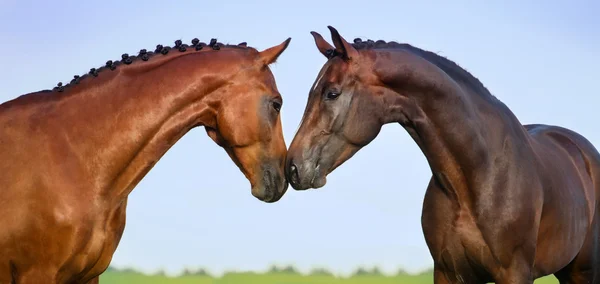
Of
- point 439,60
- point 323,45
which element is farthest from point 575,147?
point 323,45

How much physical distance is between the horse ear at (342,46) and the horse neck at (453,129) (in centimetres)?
36

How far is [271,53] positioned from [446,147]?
175 cm

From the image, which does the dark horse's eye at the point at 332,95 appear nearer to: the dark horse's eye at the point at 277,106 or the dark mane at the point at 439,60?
the dark mane at the point at 439,60

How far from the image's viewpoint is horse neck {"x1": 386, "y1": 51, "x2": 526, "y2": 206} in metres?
8.62

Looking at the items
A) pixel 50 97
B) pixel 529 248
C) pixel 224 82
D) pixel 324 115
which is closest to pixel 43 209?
pixel 50 97

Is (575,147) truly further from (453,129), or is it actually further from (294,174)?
(294,174)

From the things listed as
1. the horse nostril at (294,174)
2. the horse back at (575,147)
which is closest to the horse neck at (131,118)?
the horse nostril at (294,174)

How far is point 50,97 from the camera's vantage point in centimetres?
877

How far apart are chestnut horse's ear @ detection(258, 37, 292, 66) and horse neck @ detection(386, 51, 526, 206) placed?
1.11 meters

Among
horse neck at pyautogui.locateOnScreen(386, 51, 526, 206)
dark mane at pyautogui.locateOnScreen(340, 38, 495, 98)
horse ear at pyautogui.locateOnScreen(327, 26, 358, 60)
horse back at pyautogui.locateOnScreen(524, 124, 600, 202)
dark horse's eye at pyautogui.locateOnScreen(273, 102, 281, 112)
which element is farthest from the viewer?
horse back at pyautogui.locateOnScreen(524, 124, 600, 202)

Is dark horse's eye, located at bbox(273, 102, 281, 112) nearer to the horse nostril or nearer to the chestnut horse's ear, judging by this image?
the chestnut horse's ear

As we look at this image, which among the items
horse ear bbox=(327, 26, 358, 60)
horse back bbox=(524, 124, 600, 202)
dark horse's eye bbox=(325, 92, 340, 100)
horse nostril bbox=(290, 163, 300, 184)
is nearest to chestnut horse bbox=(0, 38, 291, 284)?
horse nostril bbox=(290, 163, 300, 184)

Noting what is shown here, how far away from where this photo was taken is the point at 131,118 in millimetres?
8633

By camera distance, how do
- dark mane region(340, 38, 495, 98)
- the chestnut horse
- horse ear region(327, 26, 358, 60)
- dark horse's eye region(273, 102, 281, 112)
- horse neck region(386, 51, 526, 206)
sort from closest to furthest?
the chestnut horse → horse ear region(327, 26, 358, 60) → horse neck region(386, 51, 526, 206) → dark mane region(340, 38, 495, 98) → dark horse's eye region(273, 102, 281, 112)
